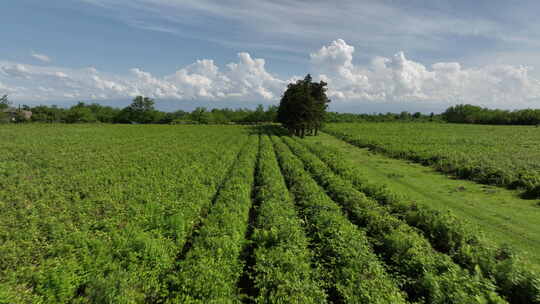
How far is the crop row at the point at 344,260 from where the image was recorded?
19.1ft

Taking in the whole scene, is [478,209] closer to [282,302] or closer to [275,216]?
[275,216]

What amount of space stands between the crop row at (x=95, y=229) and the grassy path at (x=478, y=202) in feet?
42.3

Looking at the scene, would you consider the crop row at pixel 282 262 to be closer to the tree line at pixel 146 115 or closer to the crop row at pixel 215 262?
the crop row at pixel 215 262

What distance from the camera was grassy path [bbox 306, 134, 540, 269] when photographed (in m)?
10.3

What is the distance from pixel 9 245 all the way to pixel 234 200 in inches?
323

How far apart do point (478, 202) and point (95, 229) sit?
2168 centimetres

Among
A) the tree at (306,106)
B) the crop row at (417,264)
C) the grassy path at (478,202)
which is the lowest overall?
the grassy path at (478,202)

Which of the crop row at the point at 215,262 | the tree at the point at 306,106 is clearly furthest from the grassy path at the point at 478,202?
the tree at the point at 306,106

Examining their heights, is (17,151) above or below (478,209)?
above

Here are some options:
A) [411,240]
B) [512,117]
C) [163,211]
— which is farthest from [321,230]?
[512,117]

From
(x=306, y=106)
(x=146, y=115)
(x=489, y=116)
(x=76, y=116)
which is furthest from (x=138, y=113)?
(x=489, y=116)

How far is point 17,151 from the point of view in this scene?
28453 millimetres

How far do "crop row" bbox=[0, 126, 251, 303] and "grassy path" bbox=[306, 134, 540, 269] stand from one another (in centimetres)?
1290

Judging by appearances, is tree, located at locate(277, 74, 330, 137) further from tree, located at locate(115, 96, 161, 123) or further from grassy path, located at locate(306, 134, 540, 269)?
tree, located at locate(115, 96, 161, 123)
